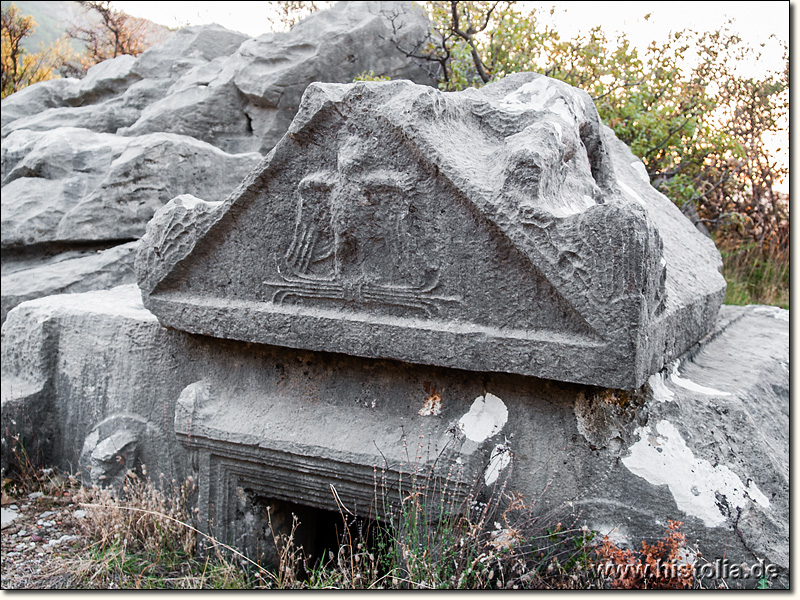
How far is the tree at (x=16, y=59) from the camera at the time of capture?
1152 cm

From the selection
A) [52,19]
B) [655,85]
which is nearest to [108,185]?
[655,85]

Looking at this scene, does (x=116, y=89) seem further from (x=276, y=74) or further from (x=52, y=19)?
(x=52, y=19)

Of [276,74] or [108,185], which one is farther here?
[276,74]

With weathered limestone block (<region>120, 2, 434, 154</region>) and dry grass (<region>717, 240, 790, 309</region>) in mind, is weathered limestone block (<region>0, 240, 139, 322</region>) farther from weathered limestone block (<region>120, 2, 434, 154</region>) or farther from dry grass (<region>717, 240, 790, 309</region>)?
dry grass (<region>717, 240, 790, 309</region>)

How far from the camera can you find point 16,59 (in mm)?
11719

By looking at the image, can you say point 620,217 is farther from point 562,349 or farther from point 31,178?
point 31,178

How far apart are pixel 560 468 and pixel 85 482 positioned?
6.90ft

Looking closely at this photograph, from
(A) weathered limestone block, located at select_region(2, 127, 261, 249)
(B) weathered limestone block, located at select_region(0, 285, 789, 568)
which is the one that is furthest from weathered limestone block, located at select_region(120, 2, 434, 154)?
(B) weathered limestone block, located at select_region(0, 285, 789, 568)

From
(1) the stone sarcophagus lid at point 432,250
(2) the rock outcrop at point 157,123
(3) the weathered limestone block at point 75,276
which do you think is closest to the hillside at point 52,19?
(2) the rock outcrop at point 157,123

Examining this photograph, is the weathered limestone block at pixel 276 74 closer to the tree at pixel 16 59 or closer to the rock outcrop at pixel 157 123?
the rock outcrop at pixel 157 123

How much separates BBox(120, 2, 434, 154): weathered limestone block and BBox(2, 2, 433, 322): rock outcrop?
1cm

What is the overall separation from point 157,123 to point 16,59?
25.3 ft

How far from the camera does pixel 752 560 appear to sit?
188 cm

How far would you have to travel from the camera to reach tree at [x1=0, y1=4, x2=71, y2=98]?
11516 mm
